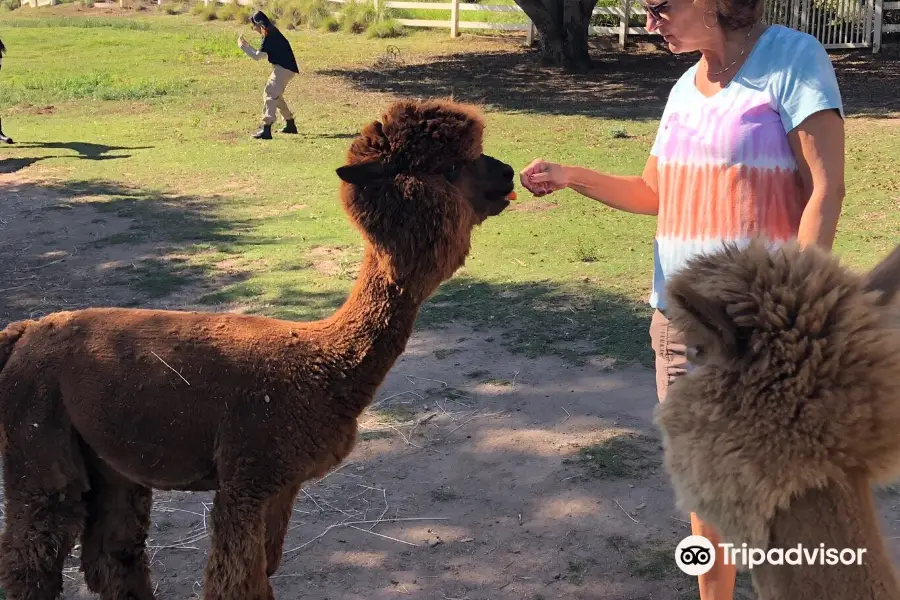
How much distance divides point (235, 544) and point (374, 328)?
81 centimetres

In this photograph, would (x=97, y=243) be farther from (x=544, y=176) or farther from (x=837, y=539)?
(x=837, y=539)

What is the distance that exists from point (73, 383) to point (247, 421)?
61 centimetres

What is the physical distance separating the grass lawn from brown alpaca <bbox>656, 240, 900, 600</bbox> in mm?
4452

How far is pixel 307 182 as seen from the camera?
37.2ft

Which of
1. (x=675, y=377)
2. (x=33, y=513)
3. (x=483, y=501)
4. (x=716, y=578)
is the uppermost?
(x=675, y=377)

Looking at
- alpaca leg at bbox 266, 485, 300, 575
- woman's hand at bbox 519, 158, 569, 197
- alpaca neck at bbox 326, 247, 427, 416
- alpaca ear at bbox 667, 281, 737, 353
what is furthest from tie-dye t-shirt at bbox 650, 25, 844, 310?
alpaca leg at bbox 266, 485, 300, 575

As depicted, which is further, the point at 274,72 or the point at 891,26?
the point at 891,26

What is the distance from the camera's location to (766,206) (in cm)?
271

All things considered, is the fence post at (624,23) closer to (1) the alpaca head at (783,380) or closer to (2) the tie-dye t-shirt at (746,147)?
(2) the tie-dye t-shirt at (746,147)

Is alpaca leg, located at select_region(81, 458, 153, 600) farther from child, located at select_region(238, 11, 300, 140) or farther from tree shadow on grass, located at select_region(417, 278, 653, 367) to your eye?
child, located at select_region(238, 11, 300, 140)

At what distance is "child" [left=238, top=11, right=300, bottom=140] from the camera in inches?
555

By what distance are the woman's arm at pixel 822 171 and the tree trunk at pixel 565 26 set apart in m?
18.6

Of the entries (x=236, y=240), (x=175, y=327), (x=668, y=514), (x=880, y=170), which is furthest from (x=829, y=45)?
(x=175, y=327)

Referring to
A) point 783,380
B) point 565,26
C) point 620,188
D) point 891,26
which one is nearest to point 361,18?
point 565,26
